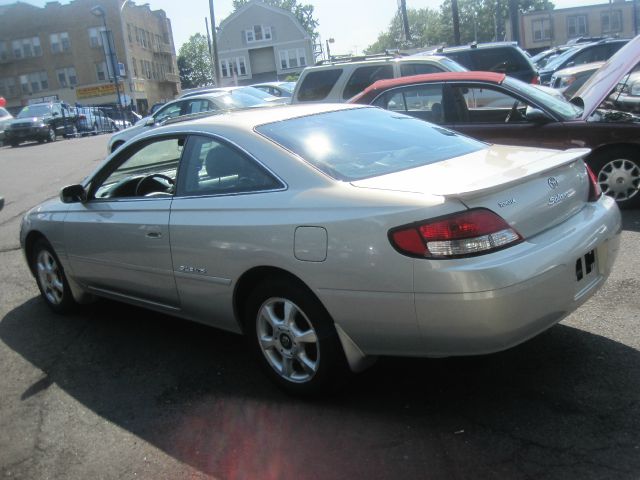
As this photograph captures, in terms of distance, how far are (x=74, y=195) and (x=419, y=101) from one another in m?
4.15

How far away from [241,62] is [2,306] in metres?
60.6

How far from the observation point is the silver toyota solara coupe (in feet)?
9.55

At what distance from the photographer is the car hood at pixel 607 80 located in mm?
6770

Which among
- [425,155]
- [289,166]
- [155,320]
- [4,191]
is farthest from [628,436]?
[4,191]

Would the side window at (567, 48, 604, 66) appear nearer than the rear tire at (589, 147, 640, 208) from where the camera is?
No

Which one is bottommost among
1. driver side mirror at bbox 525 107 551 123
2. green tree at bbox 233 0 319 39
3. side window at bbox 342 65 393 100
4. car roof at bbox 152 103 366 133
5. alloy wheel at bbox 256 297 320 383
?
alloy wheel at bbox 256 297 320 383

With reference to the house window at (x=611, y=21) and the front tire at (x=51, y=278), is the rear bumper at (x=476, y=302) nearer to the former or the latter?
the front tire at (x=51, y=278)

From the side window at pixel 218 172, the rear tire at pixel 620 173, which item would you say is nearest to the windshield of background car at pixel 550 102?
the rear tire at pixel 620 173

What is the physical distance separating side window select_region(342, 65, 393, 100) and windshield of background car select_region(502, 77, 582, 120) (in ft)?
10.8

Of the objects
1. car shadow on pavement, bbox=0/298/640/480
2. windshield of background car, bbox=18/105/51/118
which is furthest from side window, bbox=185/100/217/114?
windshield of background car, bbox=18/105/51/118

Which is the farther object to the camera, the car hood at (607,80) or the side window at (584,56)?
the side window at (584,56)

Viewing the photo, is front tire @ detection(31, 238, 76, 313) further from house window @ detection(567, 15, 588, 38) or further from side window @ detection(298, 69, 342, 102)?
house window @ detection(567, 15, 588, 38)

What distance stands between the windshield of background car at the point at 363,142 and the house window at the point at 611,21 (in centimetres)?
7112

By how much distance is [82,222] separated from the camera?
4.76 metres
